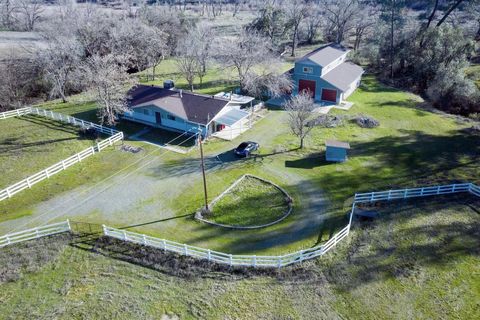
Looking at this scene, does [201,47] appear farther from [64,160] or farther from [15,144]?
[64,160]

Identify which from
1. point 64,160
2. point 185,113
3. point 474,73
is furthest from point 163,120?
point 474,73

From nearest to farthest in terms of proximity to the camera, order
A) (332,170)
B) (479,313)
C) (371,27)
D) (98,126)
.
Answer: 1. (479,313)
2. (332,170)
3. (98,126)
4. (371,27)

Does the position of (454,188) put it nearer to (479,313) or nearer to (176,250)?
(479,313)

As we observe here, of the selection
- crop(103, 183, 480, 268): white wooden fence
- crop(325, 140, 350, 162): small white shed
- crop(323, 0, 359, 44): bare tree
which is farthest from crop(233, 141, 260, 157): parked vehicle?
crop(323, 0, 359, 44): bare tree

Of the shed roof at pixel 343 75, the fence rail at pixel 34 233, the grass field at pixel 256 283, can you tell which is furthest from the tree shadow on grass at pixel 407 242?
the shed roof at pixel 343 75

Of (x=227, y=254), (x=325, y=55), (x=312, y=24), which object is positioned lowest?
(x=227, y=254)

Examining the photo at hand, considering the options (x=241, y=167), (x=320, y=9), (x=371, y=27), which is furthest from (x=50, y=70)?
(x=320, y=9)
